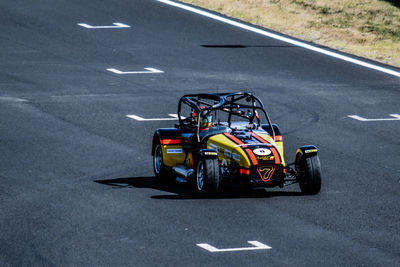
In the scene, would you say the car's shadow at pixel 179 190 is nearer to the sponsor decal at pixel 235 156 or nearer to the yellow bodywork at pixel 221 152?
the yellow bodywork at pixel 221 152

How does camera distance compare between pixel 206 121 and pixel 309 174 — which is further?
pixel 206 121

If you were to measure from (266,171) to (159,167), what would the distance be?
2.73m

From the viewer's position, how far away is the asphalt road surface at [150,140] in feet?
46.8

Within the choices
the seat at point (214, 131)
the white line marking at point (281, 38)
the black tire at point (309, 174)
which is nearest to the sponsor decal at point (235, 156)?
the seat at point (214, 131)

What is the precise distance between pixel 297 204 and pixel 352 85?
12.7m

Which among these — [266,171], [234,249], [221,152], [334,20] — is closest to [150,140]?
[221,152]

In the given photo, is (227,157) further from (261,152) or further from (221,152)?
(261,152)

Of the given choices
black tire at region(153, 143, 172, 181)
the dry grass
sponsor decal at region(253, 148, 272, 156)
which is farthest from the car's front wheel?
the dry grass

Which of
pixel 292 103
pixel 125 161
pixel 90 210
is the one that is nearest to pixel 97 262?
pixel 90 210

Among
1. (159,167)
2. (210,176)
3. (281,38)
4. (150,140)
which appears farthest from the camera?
(281,38)

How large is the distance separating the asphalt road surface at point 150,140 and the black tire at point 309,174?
7.3 inches

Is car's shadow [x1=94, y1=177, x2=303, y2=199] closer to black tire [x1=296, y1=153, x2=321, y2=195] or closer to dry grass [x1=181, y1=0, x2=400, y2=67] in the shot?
black tire [x1=296, y1=153, x2=321, y2=195]

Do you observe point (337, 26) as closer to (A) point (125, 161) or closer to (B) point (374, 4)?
(B) point (374, 4)

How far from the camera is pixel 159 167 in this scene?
60.7 feet
